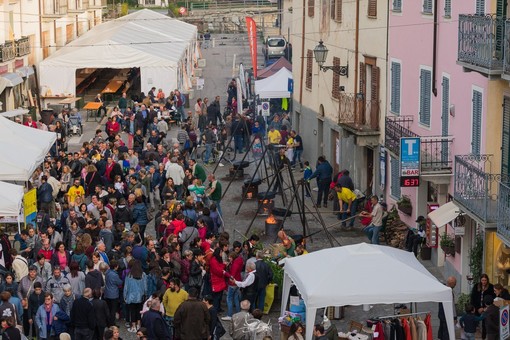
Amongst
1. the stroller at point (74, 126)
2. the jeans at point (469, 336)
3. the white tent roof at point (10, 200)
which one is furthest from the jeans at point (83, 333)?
the stroller at point (74, 126)

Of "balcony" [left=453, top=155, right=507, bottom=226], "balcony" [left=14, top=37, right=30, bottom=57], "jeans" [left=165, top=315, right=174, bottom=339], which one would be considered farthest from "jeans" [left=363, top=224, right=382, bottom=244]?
"balcony" [left=14, top=37, right=30, bottom=57]

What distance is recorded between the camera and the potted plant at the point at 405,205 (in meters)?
31.4

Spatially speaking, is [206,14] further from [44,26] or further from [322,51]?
[322,51]

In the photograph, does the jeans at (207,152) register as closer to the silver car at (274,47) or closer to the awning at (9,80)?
the awning at (9,80)

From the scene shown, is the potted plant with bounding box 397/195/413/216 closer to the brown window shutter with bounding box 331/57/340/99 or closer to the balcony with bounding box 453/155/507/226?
the balcony with bounding box 453/155/507/226

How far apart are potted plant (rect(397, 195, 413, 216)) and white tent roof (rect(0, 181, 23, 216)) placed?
372 inches

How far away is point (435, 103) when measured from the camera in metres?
29.6

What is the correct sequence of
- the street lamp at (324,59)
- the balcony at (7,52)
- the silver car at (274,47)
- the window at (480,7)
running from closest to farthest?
the window at (480,7) → the street lamp at (324,59) → the balcony at (7,52) → the silver car at (274,47)

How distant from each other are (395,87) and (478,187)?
9.28 metres

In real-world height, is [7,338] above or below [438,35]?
below

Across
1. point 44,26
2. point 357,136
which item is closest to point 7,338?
point 357,136

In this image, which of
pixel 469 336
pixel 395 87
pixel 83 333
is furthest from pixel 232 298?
pixel 395 87

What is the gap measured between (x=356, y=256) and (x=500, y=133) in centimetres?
488

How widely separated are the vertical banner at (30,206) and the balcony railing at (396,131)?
850 centimetres
